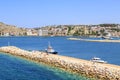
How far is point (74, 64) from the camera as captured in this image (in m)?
45.8

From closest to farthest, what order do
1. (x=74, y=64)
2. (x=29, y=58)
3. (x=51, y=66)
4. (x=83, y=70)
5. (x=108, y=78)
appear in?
1. (x=108, y=78)
2. (x=83, y=70)
3. (x=74, y=64)
4. (x=51, y=66)
5. (x=29, y=58)

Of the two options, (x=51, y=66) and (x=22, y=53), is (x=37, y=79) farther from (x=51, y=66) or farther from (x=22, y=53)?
(x=22, y=53)

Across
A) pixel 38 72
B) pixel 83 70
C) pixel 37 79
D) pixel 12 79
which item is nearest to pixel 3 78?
pixel 12 79

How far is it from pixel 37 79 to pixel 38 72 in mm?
5917

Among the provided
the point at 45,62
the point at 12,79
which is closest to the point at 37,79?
the point at 12,79

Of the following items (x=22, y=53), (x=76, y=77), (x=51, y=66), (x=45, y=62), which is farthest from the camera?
(x=22, y=53)

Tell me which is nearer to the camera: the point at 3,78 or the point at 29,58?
the point at 3,78

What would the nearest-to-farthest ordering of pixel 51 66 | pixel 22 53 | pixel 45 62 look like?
1. pixel 51 66
2. pixel 45 62
3. pixel 22 53

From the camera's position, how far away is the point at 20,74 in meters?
41.7

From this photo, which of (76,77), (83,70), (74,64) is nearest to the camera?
(76,77)

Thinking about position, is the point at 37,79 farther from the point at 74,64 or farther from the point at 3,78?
the point at 74,64

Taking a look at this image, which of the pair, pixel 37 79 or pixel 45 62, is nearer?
pixel 37 79

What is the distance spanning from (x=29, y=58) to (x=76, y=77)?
24.1 meters

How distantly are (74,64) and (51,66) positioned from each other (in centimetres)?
554
